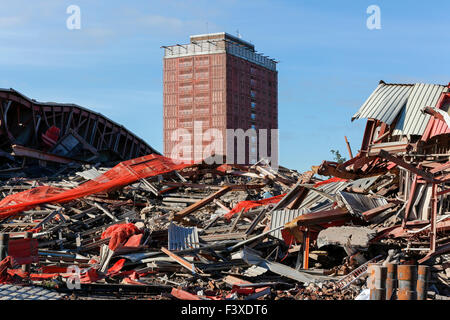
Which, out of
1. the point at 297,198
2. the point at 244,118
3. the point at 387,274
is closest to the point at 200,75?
the point at 244,118

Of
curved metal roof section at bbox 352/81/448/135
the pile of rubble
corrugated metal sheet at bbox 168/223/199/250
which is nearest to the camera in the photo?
the pile of rubble

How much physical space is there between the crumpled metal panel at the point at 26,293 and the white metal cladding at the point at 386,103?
10861 millimetres

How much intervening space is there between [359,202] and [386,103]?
4449mm

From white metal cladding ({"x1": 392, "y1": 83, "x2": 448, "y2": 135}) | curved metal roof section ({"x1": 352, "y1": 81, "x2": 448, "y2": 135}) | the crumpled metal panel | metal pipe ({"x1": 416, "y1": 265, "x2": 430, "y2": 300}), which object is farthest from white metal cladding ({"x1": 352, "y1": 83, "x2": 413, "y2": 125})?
the crumpled metal panel

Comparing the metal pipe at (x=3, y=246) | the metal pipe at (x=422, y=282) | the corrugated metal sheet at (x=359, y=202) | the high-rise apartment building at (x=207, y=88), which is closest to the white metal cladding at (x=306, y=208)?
the corrugated metal sheet at (x=359, y=202)

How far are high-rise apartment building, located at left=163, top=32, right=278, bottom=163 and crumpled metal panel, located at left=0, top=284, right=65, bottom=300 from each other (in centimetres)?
9676

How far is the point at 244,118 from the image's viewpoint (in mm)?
112375

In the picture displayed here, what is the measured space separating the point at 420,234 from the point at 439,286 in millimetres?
1355

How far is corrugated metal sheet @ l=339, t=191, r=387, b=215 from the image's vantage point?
1420cm

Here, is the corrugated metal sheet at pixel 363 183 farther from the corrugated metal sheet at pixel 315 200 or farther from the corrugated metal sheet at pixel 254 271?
the corrugated metal sheet at pixel 254 271

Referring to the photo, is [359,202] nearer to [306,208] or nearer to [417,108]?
[306,208]

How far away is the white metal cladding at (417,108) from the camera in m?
17.0

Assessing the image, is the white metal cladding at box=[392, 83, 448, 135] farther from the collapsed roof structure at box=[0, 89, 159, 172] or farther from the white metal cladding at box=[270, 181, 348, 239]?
the collapsed roof structure at box=[0, 89, 159, 172]

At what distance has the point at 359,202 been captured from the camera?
48.1ft
